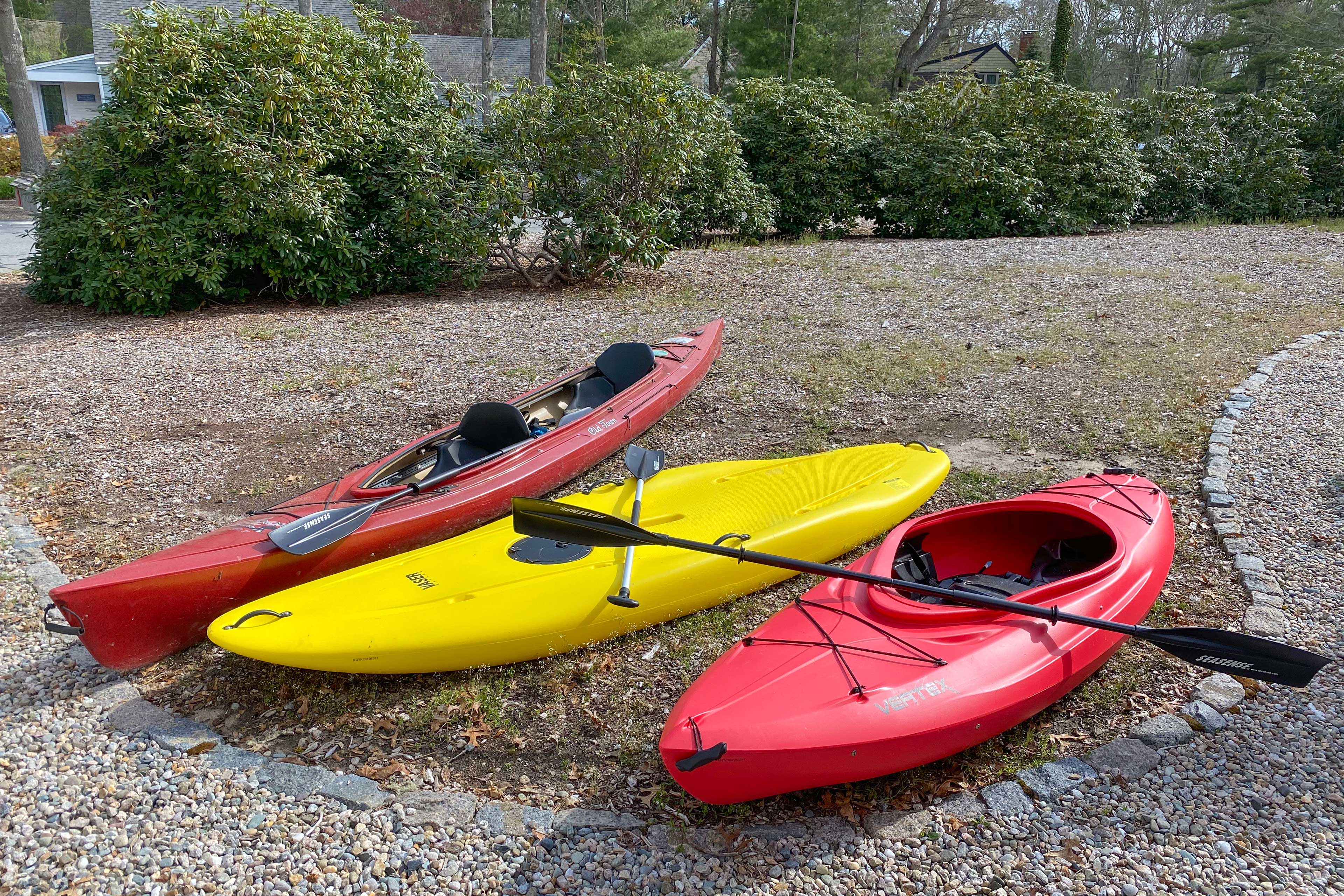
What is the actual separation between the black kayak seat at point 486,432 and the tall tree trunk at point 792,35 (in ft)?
68.7

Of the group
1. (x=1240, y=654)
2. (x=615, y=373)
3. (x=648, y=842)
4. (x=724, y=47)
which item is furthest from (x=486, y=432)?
(x=724, y=47)

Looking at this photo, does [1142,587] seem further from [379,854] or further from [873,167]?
[873,167]

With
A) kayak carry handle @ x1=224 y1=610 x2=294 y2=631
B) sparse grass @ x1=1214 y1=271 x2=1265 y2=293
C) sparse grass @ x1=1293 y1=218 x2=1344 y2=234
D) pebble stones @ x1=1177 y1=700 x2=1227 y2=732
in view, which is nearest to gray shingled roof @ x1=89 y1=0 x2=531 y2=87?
sparse grass @ x1=1293 y1=218 x2=1344 y2=234

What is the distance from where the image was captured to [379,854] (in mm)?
Result: 2676

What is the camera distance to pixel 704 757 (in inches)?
102

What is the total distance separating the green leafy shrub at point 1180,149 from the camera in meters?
14.1

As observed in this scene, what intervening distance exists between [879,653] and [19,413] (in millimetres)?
6478

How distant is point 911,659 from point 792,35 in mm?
24869

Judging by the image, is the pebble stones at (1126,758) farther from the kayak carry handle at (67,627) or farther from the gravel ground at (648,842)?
the kayak carry handle at (67,627)

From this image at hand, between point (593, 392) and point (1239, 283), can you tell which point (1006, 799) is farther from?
point (1239, 283)

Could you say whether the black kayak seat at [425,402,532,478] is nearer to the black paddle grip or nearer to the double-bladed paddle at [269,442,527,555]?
the double-bladed paddle at [269,442,527,555]

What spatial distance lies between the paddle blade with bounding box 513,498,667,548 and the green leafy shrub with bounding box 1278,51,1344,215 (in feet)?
50.9

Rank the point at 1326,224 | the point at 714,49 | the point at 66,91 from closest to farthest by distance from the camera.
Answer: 1. the point at 1326,224
2. the point at 714,49
3. the point at 66,91

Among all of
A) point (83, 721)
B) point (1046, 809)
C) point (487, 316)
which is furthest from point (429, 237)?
point (1046, 809)
